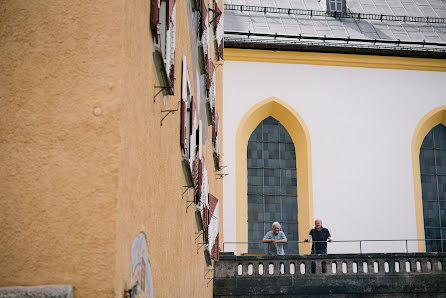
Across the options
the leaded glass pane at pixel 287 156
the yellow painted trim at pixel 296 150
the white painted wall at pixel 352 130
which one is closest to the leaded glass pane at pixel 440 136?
the white painted wall at pixel 352 130

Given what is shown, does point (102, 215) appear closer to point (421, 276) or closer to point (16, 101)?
point (16, 101)

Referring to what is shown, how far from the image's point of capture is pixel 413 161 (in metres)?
25.6

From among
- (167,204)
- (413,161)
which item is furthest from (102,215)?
(413,161)

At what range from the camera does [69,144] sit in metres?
4.60

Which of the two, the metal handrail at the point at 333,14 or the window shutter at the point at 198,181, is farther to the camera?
the metal handrail at the point at 333,14

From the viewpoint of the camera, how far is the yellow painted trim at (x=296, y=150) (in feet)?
80.3

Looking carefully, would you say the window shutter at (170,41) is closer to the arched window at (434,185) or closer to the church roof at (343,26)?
the church roof at (343,26)

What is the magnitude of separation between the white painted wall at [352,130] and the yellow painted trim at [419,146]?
6.3 inches

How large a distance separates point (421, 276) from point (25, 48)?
14.9 m

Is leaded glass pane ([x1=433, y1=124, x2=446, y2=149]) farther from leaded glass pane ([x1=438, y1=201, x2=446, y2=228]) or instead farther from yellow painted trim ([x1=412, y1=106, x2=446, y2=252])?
leaded glass pane ([x1=438, y1=201, x2=446, y2=228])

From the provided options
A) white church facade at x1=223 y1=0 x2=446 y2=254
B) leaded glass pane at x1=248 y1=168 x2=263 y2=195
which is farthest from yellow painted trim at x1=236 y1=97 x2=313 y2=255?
leaded glass pane at x1=248 y1=168 x2=263 y2=195

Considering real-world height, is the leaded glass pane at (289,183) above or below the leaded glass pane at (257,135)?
below

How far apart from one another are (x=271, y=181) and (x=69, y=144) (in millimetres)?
20970

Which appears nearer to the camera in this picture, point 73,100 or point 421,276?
point 73,100
